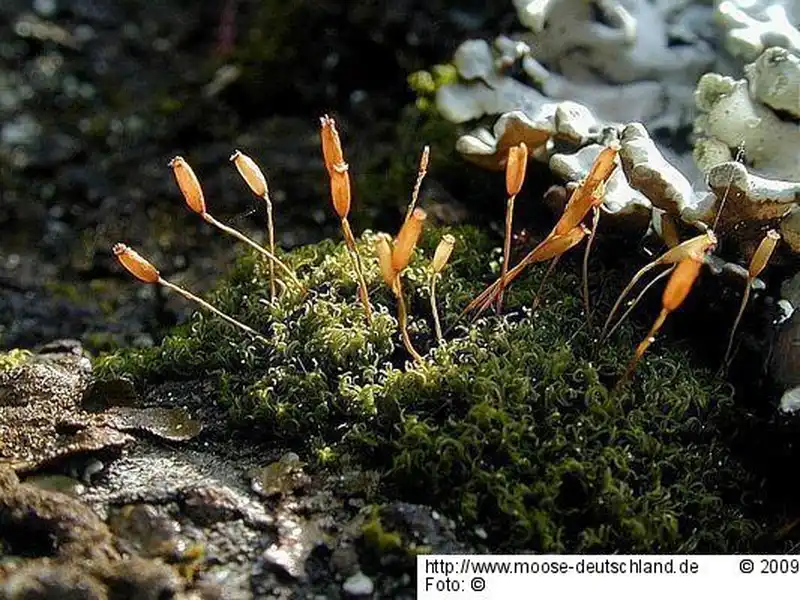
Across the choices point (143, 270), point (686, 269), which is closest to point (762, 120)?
point (686, 269)

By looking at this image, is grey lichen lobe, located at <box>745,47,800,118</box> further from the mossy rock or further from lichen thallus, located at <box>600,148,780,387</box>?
the mossy rock

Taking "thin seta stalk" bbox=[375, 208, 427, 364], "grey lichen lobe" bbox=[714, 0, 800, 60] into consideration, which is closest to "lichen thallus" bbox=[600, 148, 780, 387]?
"thin seta stalk" bbox=[375, 208, 427, 364]

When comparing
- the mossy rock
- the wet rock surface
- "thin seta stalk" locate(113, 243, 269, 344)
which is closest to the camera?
the wet rock surface

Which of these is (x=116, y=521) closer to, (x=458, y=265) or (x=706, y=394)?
(x=458, y=265)

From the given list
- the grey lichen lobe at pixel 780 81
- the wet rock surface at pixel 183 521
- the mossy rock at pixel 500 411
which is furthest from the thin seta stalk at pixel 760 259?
the wet rock surface at pixel 183 521

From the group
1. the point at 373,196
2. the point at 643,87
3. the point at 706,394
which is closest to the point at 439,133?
the point at 373,196

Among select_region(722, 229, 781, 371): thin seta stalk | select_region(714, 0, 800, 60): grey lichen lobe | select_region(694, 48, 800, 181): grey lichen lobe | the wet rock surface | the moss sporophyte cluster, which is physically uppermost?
select_region(714, 0, 800, 60): grey lichen lobe

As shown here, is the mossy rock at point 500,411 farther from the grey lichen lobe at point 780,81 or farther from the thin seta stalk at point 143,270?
the grey lichen lobe at point 780,81
